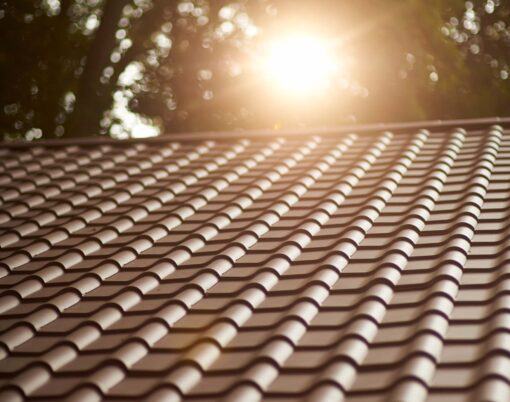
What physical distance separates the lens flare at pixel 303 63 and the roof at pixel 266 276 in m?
10.3

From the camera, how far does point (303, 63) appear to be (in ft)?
64.4

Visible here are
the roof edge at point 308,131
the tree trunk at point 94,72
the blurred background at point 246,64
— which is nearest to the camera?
the roof edge at point 308,131

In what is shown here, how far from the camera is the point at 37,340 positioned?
15.4 feet

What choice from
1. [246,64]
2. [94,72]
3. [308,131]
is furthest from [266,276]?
[246,64]

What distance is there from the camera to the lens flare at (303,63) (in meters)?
18.8

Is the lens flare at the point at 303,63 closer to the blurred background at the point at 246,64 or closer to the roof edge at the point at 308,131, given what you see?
the blurred background at the point at 246,64

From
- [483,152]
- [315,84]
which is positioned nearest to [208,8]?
[315,84]

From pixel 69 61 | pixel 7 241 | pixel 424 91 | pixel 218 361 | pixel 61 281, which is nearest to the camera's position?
pixel 218 361

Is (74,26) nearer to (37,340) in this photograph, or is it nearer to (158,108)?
(158,108)

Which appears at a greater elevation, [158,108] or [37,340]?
[158,108]

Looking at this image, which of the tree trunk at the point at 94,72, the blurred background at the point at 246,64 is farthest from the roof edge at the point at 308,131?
the tree trunk at the point at 94,72

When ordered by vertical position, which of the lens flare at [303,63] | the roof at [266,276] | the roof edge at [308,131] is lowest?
the roof at [266,276]

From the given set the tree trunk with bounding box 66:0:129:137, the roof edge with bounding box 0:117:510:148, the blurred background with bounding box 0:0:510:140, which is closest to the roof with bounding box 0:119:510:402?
the roof edge with bounding box 0:117:510:148

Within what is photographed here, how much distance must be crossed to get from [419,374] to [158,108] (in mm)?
19852
